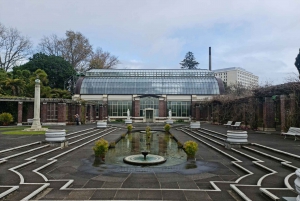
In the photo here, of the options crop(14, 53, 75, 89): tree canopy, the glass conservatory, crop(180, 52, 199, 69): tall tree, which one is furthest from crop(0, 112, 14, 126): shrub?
crop(180, 52, 199, 69): tall tree

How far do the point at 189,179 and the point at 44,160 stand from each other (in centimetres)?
605

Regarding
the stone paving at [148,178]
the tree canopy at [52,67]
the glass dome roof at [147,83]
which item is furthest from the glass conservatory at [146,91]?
the stone paving at [148,178]

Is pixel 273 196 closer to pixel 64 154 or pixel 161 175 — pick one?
pixel 161 175

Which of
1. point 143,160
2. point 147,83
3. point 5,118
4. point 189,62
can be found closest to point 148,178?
point 143,160

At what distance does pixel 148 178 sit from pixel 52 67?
5133 cm

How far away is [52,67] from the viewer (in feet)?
175

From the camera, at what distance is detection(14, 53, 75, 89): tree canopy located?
5216cm

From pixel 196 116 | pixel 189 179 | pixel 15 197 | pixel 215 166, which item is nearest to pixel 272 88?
pixel 215 166

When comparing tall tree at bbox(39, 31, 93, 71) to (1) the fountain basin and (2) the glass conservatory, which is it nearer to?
(2) the glass conservatory

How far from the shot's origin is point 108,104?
171ft

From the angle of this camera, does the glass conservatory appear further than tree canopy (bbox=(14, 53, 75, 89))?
No

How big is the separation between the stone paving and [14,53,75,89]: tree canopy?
4486 centimetres

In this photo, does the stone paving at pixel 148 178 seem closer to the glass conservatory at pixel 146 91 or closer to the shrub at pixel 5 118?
the shrub at pixel 5 118

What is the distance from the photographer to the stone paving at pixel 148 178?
5.91 meters
